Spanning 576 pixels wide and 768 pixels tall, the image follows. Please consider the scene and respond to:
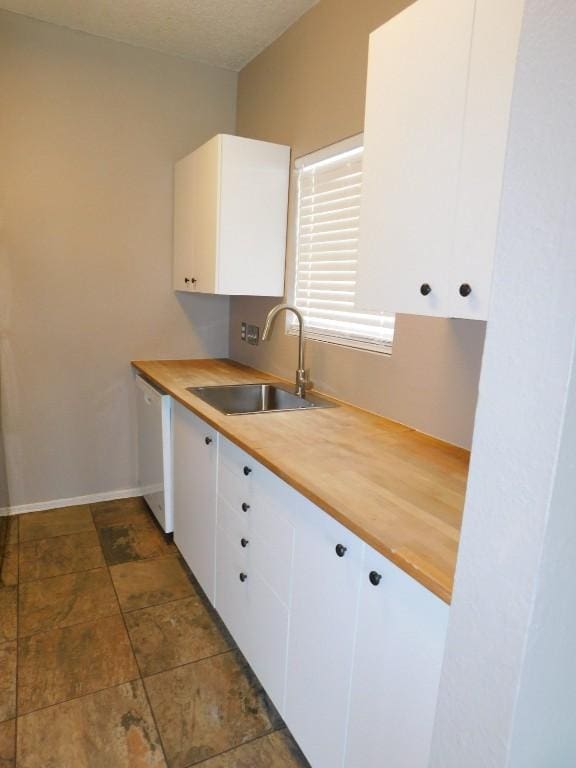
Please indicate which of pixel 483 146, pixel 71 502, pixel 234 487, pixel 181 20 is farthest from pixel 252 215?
pixel 71 502

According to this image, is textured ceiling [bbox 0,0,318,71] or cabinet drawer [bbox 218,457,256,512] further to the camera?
textured ceiling [bbox 0,0,318,71]

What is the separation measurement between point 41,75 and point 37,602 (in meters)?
2.61

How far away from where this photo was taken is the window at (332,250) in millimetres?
2064

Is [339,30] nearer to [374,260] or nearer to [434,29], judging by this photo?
[434,29]

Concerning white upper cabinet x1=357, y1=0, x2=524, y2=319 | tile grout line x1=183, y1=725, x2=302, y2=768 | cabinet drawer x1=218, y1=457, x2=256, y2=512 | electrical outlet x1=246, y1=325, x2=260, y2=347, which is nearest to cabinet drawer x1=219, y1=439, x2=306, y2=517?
cabinet drawer x1=218, y1=457, x2=256, y2=512

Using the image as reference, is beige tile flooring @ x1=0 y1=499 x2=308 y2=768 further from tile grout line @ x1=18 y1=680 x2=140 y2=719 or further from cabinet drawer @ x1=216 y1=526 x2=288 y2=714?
cabinet drawer @ x1=216 y1=526 x2=288 y2=714

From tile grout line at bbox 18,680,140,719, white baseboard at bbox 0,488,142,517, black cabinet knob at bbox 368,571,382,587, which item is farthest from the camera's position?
white baseboard at bbox 0,488,142,517

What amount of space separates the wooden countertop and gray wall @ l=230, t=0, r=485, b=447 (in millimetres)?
108

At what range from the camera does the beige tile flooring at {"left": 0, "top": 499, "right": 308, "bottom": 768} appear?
1.46 meters

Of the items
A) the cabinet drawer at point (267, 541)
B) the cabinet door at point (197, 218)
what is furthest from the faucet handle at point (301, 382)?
the cabinet drawer at point (267, 541)

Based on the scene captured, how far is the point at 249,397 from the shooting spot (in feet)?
8.25

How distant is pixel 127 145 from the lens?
2.82 meters

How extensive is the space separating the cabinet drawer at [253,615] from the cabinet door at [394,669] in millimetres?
362

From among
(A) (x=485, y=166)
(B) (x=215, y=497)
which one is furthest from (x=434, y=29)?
(B) (x=215, y=497)
